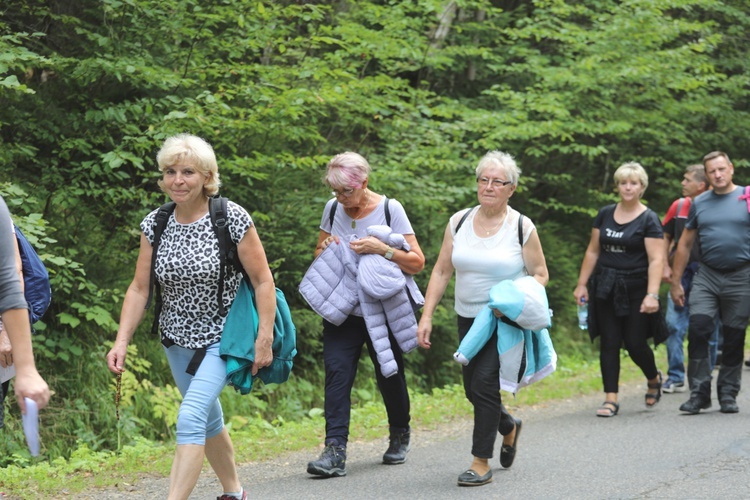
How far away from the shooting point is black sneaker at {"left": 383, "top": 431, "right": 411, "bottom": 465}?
21.8 ft

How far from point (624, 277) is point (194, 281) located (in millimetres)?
4810

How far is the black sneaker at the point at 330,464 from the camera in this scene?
20.1 feet

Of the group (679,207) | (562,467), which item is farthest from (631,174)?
(562,467)

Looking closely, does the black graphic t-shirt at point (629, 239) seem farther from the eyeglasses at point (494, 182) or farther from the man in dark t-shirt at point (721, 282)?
the eyeglasses at point (494, 182)

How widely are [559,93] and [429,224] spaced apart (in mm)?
2922

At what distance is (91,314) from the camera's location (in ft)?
27.1

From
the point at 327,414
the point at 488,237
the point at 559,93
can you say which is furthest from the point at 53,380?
the point at 559,93

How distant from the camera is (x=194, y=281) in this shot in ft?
15.9

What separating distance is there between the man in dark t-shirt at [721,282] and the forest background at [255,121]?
10.7 feet

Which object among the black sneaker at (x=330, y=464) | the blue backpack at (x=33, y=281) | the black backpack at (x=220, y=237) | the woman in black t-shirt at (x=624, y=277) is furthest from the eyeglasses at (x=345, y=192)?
the woman in black t-shirt at (x=624, y=277)

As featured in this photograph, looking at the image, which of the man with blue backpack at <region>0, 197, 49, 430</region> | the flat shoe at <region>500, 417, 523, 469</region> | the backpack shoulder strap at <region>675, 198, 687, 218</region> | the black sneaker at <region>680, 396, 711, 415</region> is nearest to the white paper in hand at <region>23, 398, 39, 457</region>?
the man with blue backpack at <region>0, 197, 49, 430</region>

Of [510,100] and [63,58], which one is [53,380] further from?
[510,100]

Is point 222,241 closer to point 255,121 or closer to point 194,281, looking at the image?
point 194,281

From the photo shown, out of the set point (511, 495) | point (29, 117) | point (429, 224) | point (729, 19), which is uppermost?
point (729, 19)
